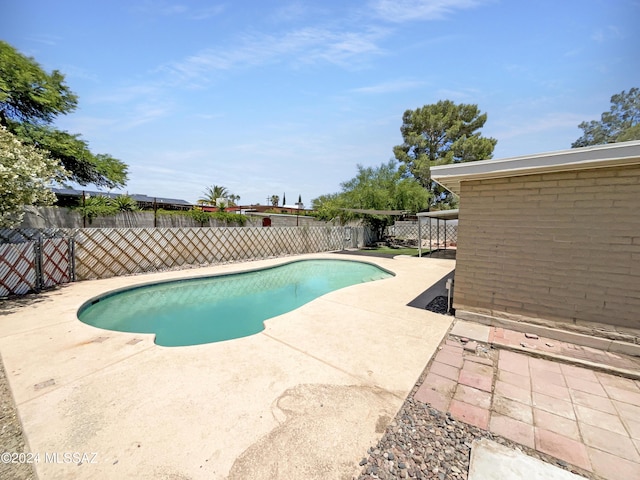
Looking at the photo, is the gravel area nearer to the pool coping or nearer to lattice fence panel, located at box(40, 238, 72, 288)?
the pool coping

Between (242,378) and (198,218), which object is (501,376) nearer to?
(242,378)

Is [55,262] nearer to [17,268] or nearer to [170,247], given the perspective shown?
[17,268]

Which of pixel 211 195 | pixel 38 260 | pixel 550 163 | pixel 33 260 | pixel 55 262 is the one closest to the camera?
pixel 550 163

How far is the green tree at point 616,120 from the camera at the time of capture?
2308 centimetres

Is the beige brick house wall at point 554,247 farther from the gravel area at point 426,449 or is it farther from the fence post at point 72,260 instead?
the fence post at point 72,260

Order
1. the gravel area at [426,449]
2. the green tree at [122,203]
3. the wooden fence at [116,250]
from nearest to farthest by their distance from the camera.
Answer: the gravel area at [426,449]
the wooden fence at [116,250]
the green tree at [122,203]

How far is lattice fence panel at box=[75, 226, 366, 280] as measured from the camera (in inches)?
263

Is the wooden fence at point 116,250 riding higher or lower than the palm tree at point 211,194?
lower

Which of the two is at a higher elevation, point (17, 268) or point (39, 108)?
point (39, 108)

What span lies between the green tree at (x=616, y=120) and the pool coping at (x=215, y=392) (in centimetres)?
3362

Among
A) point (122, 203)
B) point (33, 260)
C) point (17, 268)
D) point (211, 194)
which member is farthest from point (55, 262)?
point (211, 194)

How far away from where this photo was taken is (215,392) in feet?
7.61

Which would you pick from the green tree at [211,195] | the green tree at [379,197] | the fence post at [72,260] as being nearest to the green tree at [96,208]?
the fence post at [72,260]

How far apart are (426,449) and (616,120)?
3806 cm
